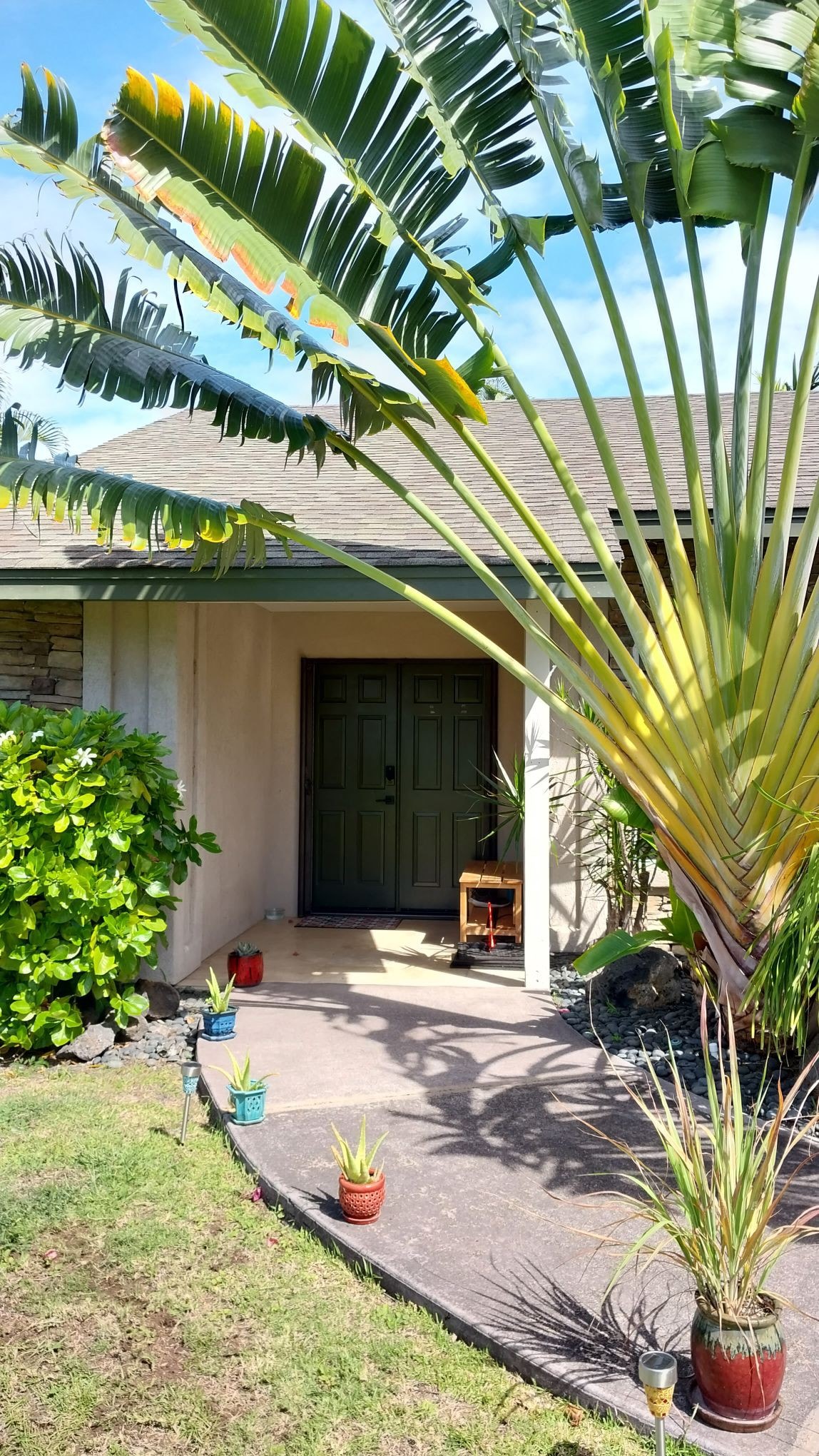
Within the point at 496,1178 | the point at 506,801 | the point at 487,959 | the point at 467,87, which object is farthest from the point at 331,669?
the point at 496,1178

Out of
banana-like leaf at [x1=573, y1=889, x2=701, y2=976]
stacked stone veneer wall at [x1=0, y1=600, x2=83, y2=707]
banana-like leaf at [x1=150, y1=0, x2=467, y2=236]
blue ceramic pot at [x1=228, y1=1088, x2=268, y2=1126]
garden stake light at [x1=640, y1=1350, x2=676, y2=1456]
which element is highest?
banana-like leaf at [x1=150, y1=0, x2=467, y2=236]

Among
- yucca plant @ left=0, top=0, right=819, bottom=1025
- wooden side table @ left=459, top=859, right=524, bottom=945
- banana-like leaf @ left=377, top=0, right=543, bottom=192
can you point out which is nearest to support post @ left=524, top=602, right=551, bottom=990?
wooden side table @ left=459, top=859, right=524, bottom=945

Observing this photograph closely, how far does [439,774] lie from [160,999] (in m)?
4.45

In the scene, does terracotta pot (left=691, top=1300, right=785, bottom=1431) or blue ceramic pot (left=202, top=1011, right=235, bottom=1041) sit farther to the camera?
blue ceramic pot (left=202, top=1011, right=235, bottom=1041)

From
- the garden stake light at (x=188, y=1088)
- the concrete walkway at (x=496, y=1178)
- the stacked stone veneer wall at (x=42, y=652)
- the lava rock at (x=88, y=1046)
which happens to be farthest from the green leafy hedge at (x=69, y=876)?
the garden stake light at (x=188, y=1088)

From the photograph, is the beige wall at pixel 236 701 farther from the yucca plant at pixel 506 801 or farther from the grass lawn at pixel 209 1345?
the grass lawn at pixel 209 1345

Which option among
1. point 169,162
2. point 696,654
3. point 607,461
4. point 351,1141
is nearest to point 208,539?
point 169,162

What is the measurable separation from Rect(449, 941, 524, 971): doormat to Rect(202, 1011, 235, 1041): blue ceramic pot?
2.42m

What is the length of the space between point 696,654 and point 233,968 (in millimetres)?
4356

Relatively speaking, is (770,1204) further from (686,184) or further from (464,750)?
(464,750)

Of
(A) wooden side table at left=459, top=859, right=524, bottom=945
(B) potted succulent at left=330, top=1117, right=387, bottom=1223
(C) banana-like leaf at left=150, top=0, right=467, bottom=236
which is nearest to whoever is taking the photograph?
(B) potted succulent at left=330, top=1117, right=387, bottom=1223

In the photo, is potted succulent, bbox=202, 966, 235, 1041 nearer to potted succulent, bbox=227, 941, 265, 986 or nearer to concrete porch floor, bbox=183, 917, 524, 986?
potted succulent, bbox=227, 941, 265, 986

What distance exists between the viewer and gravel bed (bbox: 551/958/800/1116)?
5.61m

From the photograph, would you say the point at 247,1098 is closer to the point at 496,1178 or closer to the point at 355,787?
the point at 496,1178
